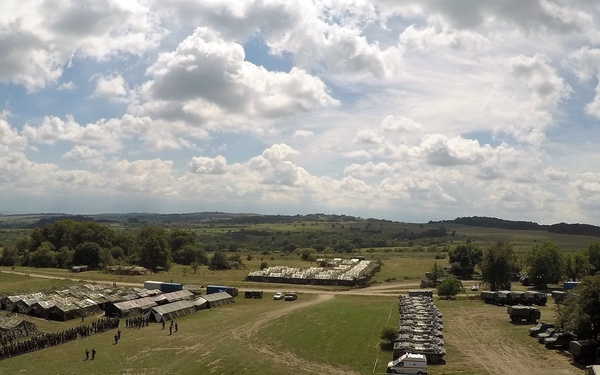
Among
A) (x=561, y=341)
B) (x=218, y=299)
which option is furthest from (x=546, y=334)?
(x=218, y=299)

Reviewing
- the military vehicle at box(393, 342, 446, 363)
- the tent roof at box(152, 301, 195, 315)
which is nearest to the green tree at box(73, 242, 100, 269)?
the tent roof at box(152, 301, 195, 315)

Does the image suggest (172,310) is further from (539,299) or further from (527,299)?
(539,299)

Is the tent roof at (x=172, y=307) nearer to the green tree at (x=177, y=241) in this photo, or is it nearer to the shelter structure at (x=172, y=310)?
the shelter structure at (x=172, y=310)

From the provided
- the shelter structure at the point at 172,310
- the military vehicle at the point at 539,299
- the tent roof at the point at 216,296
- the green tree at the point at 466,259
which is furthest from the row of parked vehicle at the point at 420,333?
the green tree at the point at 466,259

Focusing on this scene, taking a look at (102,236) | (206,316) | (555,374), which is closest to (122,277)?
(102,236)

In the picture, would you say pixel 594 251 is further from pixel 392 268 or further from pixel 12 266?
pixel 12 266

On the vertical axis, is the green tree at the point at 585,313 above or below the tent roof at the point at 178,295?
above

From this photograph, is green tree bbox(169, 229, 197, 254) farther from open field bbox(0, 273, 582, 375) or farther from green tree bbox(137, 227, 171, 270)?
open field bbox(0, 273, 582, 375)

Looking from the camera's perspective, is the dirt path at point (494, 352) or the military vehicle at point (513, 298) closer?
the dirt path at point (494, 352)
